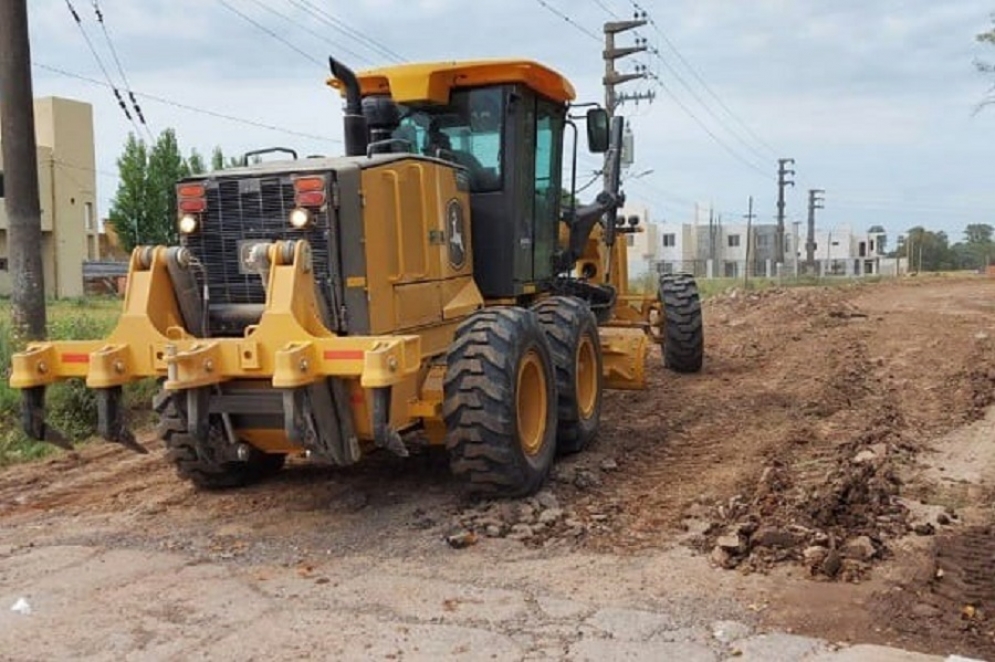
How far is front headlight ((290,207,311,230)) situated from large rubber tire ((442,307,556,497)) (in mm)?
1131

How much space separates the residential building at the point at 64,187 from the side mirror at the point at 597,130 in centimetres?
3649

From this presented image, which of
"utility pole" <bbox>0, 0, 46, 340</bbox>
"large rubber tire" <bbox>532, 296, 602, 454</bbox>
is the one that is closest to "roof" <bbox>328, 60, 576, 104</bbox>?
"large rubber tire" <bbox>532, 296, 602, 454</bbox>

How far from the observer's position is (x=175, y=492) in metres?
7.37

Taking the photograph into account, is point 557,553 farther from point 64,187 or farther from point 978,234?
point 978,234

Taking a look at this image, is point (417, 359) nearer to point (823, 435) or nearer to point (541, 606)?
point (541, 606)

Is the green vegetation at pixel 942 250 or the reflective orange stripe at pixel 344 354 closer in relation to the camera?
the reflective orange stripe at pixel 344 354

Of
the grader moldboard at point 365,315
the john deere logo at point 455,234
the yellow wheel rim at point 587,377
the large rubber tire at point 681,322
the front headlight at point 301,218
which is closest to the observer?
the grader moldboard at point 365,315

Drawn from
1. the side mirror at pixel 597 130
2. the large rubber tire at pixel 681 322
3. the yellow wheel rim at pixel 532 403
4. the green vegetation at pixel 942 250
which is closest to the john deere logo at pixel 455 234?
the yellow wheel rim at pixel 532 403

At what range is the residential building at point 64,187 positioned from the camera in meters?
42.8

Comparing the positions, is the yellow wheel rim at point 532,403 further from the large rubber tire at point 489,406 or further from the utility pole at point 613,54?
the utility pole at point 613,54

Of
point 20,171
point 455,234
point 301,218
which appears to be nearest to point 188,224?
point 301,218

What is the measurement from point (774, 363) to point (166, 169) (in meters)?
36.0

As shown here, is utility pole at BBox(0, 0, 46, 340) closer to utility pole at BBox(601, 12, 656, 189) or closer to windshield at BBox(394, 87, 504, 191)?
windshield at BBox(394, 87, 504, 191)

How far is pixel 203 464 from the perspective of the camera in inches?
277
